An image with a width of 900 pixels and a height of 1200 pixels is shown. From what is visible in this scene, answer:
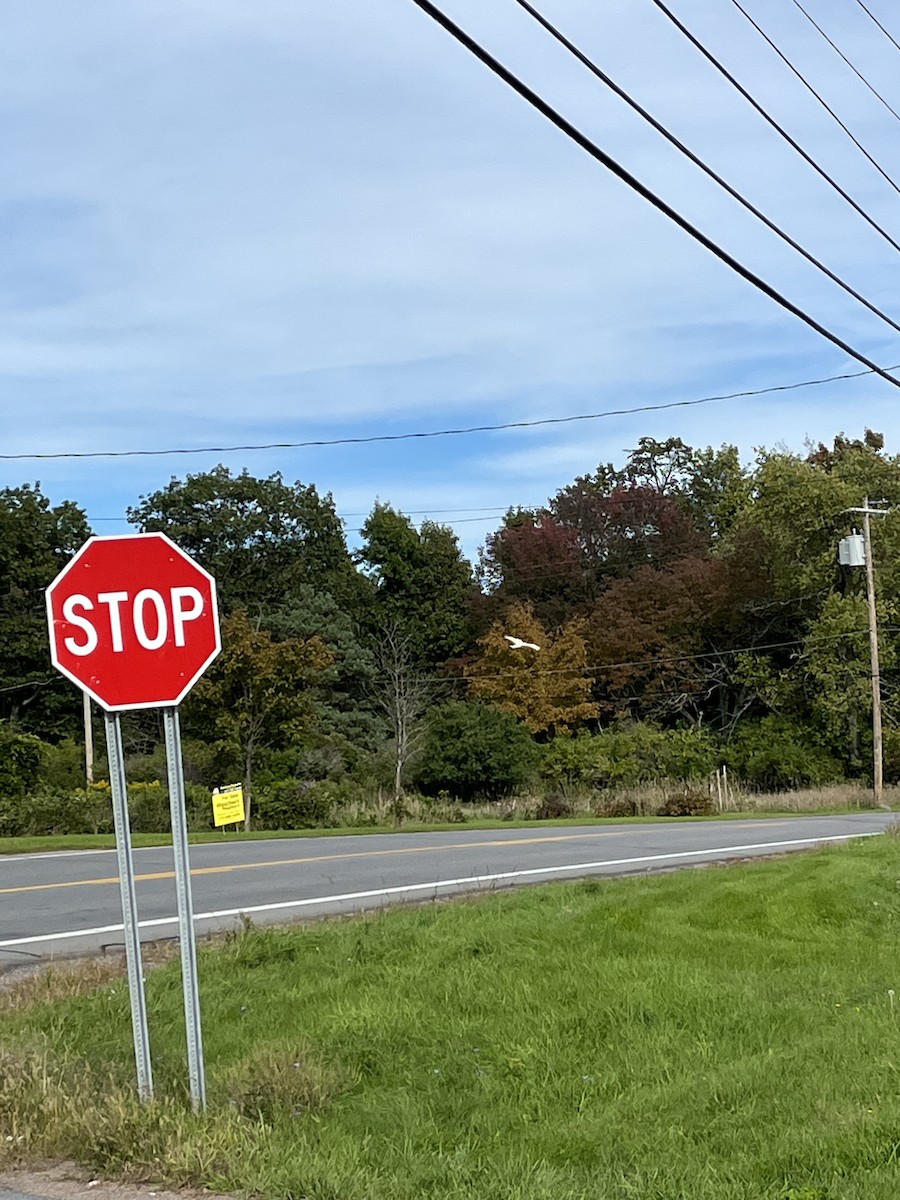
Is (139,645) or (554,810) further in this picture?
(554,810)

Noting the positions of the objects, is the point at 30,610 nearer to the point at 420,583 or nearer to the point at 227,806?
the point at 420,583

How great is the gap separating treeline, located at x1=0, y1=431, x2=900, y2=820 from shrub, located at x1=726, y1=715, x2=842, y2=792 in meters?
0.11

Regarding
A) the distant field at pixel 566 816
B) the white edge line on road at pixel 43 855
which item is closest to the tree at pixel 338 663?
the distant field at pixel 566 816

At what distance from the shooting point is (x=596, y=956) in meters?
8.67

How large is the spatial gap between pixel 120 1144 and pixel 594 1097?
6.93 feet

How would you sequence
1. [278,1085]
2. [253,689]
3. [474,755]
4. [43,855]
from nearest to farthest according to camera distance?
[278,1085]
[43,855]
[253,689]
[474,755]

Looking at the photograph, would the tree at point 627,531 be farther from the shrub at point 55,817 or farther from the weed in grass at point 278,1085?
the weed in grass at point 278,1085

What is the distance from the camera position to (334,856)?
18.4 m

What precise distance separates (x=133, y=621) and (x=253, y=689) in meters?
25.2

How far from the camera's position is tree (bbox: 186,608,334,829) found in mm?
29953

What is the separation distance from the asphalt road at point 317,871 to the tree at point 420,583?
38725 mm

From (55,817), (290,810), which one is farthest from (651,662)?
(55,817)

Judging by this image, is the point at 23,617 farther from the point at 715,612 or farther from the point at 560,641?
the point at 715,612

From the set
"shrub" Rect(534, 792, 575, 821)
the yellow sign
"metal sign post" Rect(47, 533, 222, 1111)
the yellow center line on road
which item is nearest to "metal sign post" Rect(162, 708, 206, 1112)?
"metal sign post" Rect(47, 533, 222, 1111)
